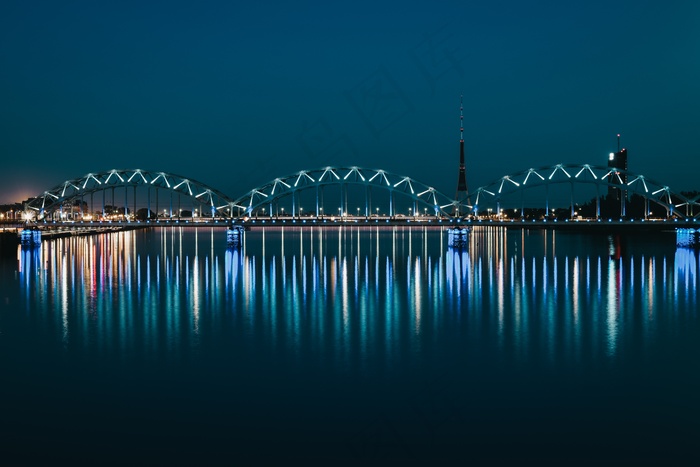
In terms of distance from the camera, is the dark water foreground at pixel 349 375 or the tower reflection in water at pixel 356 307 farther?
the tower reflection in water at pixel 356 307

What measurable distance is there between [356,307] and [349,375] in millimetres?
10455

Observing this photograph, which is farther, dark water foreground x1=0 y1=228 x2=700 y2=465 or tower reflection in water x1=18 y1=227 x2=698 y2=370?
tower reflection in water x1=18 y1=227 x2=698 y2=370

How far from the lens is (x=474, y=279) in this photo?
36375mm

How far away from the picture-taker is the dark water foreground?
10.8 metres

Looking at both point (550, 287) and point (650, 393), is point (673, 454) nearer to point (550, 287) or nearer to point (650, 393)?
point (650, 393)

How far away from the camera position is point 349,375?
15.0 m

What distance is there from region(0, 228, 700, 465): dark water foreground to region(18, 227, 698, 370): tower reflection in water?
0.13 meters

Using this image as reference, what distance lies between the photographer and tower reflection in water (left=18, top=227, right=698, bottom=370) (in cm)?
1828

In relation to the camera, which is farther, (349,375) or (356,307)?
(356,307)

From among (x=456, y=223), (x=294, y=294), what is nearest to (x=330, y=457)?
(x=294, y=294)

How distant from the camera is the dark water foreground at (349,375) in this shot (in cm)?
1082

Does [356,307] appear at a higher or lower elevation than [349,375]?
higher

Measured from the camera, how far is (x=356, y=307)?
25469 millimetres

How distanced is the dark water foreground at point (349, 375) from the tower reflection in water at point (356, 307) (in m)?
0.13
